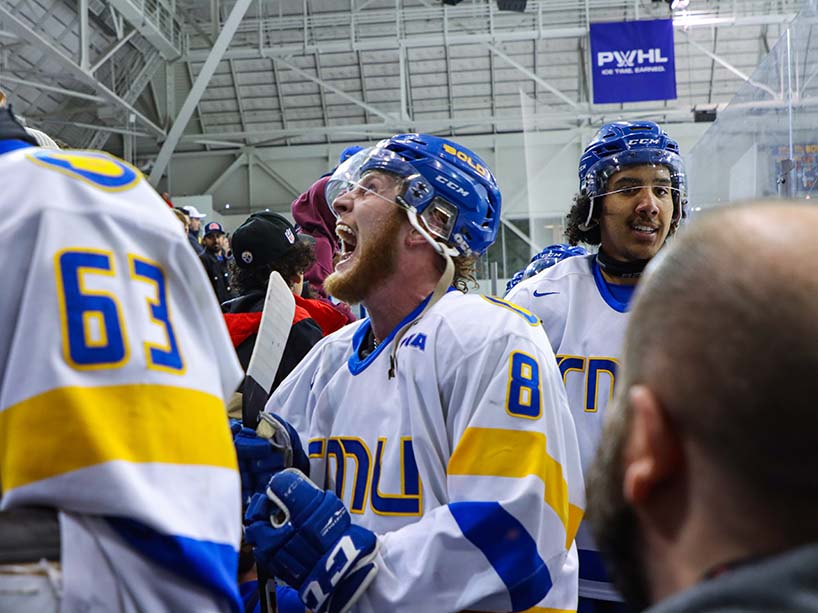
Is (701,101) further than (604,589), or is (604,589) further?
(701,101)

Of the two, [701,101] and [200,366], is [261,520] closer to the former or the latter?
[200,366]

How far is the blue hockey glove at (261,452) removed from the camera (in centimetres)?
179

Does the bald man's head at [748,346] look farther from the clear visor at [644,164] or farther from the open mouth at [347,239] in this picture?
the clear visor at [644,164]

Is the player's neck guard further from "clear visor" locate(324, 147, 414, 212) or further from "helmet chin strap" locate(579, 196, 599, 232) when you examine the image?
"clear visor" locate(324, 147, 414, 212)

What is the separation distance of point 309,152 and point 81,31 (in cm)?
601

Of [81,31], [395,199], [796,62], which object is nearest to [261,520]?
[395,199]

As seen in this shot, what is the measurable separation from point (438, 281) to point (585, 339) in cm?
62

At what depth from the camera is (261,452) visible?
180 centimetres

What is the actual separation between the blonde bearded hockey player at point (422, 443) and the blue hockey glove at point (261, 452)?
0.38ft

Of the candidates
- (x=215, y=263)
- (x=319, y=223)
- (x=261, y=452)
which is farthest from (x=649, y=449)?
(x=215, y=263)

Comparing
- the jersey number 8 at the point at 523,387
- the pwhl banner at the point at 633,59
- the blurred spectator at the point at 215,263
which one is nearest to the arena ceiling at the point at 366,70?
the pwhl banner at the point at 633,59

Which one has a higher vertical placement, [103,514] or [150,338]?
[150,338]

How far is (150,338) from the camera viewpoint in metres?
0.93

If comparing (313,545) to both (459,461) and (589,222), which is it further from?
(589,222)
